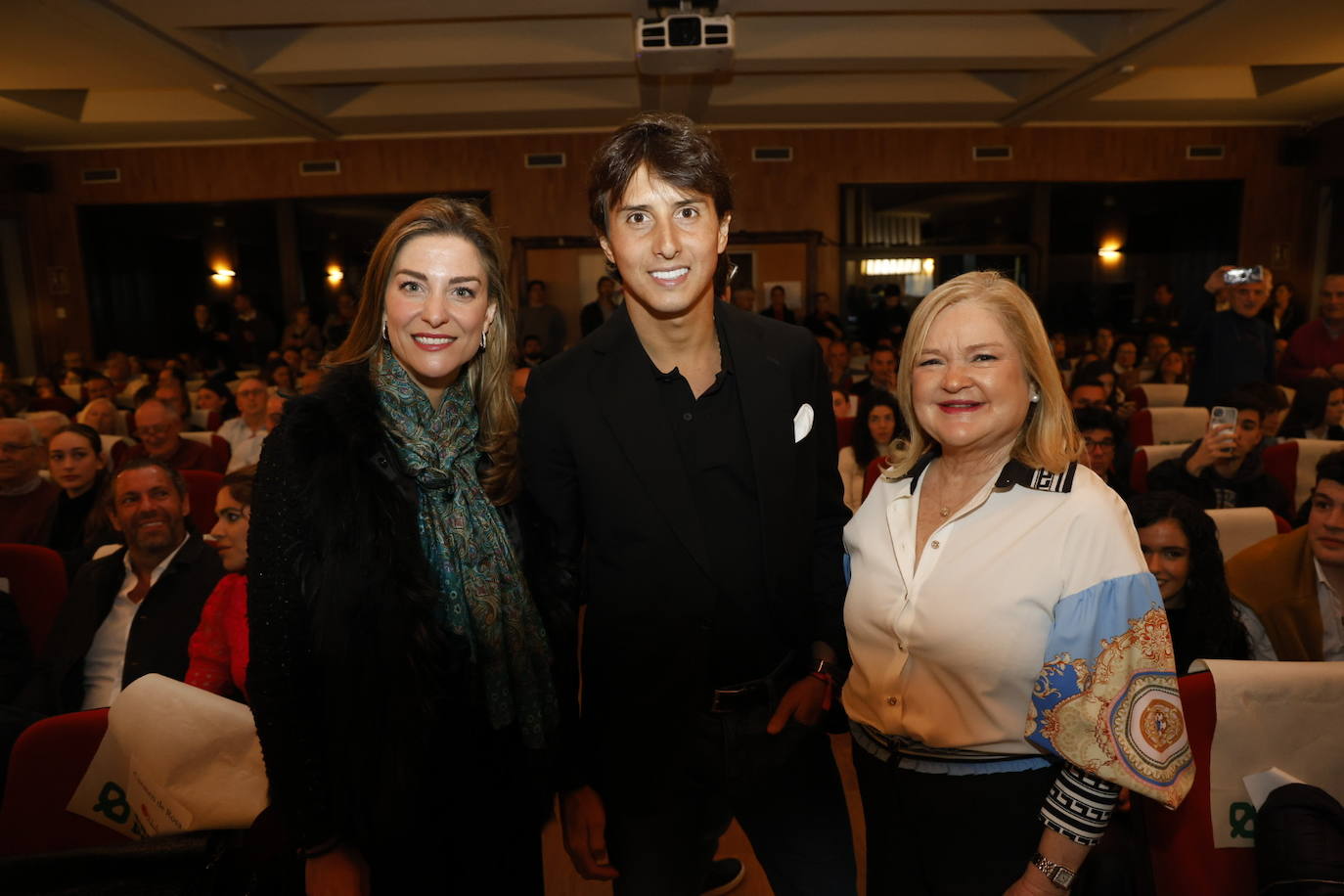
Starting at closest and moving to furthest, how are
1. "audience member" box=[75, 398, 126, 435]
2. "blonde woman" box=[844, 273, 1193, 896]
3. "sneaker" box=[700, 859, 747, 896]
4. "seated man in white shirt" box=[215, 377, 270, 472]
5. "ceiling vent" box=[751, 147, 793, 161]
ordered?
"blonde woman" box=[844, 273, 1193, 896]
"sneaker" box=[700, 859, 747, 896]
"seated man in white shirt" box=[215, 377, 270, 472]
"audience member" box=[75, 398, 126, 435]
"ceiling vent" box=[751, 147, 793, 161]

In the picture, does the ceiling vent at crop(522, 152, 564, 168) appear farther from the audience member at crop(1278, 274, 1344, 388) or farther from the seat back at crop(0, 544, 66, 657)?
the seat back at crop(0, 544, 66, 657)

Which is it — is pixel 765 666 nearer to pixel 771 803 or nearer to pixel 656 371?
pixel 771 803

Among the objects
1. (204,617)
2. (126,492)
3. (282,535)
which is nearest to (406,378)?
(282,535)

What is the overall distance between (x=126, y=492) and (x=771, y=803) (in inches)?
90.3

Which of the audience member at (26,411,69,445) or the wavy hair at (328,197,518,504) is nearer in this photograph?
the wavy hair at (328,197,518,504)

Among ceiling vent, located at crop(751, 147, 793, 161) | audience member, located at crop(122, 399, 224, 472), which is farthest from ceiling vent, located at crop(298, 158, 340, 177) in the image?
audience member, located at crop(122, 399, 224, 472)

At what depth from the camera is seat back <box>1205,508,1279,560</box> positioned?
2844 millimetres

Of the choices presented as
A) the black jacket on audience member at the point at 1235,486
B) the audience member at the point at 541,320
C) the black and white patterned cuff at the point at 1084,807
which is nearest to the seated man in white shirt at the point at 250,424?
the audience member at the point at 541,320

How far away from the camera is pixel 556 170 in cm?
981

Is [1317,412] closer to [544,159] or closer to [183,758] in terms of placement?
[183,758]

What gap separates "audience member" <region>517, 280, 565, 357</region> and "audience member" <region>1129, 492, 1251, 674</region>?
25.5ft

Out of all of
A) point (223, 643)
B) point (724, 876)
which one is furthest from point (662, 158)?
point (724, 876)

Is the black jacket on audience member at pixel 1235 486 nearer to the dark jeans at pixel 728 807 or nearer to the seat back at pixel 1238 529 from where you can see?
the seat back at pixel 1238 529

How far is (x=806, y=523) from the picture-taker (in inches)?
56.6
